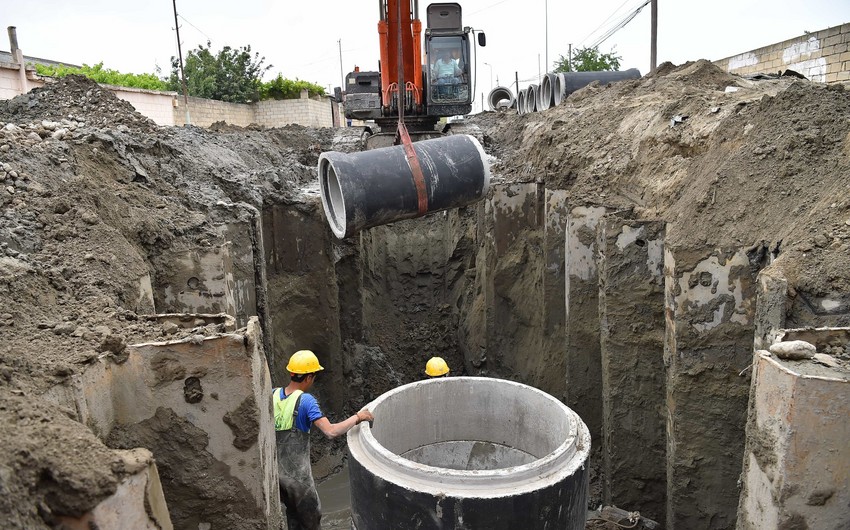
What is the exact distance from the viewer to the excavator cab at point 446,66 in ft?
32.3

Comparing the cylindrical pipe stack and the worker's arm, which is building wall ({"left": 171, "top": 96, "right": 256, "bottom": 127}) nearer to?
the cylindrical pipe stack

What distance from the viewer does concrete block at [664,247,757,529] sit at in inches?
171

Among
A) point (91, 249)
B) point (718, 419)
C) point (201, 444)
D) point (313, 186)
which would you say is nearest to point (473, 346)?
point (313, 186)

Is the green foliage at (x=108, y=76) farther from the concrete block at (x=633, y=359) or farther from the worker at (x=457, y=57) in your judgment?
the concrete block at (x=633, y=359)

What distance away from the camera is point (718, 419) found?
446 cm

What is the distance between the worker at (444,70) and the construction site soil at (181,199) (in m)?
1.99

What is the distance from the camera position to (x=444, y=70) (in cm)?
991

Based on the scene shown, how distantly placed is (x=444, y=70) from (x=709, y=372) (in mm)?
6913

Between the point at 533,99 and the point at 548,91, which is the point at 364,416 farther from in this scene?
the point at 533,99

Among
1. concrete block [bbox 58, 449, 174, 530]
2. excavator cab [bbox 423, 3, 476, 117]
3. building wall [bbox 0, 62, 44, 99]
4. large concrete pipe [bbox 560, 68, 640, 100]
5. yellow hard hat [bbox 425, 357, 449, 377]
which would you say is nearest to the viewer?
concrete block [bbox 58, 449, 174, 530]

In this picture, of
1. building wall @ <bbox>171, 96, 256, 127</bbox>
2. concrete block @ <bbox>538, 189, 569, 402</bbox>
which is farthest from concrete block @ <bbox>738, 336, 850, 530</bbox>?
building wall @ <bbox>171, 96, 256, 127</bbox>

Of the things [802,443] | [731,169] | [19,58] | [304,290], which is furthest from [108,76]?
[802,443]

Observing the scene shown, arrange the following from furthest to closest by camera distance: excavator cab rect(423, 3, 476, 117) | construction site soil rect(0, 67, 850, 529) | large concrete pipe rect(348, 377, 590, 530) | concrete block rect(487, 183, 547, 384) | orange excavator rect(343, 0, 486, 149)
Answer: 1. excavator cab rect(423, 3, 476, 117)
2. orange excavator rect(343, 0, 486, 149)
3. concrete block rect(487, 183, 547, 384)
4. large concrete pipe rect(348, 377, 590, 530)
5. construction site soil rect(0, 67, 850, 529)

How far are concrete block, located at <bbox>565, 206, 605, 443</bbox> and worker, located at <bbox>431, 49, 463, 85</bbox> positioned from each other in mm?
4661
